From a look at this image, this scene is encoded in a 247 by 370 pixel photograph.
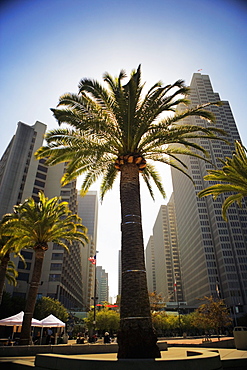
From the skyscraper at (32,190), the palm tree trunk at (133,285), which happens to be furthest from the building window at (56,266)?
the palm tree trunk at (133,285)

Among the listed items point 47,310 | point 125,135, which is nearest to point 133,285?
point 125,135

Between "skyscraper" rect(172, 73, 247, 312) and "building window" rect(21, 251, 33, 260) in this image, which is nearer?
"building window" rect(21, 251, 33, 260)

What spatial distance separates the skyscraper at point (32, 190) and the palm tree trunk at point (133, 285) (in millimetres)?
49243

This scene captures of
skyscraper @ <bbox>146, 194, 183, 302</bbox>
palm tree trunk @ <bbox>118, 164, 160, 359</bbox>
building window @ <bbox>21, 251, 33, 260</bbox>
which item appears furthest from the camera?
skyscraper @ <bbox>146, 194, 183, 302</bbox>

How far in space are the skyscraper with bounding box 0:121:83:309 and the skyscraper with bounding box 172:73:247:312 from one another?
48504 millimetres

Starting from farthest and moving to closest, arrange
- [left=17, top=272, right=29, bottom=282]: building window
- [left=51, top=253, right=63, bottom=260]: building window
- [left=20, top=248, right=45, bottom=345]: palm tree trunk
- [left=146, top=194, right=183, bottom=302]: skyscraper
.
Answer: [left=146, top=194, right=183, bottom=302]: skyscraper, [left=51, top=253, right=63, bottom=260]: building window, [left=17, top=272, right=29, bottom=282]: building window, [left=20, top=248, right=45, bottom=345]: palm tree trunk

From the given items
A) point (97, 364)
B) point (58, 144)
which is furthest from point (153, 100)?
point (97, 364)

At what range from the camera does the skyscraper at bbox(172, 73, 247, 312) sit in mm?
93875

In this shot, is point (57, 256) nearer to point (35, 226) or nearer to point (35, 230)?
point (35, 230)

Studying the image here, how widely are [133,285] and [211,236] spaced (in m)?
105

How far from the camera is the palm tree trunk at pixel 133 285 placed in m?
8.12

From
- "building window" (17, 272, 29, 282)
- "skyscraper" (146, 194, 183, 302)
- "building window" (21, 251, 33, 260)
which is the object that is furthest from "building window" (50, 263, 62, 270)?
"skyscraper" (146, 194, 183, 302)

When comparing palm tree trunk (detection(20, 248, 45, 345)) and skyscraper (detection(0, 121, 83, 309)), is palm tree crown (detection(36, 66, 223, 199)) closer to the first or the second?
palm tree trunk (detection(20, 248, 45, 345))

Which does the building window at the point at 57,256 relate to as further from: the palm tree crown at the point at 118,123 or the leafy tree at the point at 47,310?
the palm tree crown at the point at 118,123
